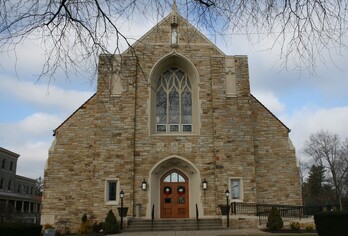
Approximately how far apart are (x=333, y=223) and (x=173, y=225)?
34.8 ft

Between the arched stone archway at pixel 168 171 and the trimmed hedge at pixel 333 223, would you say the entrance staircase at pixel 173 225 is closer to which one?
the arched stone archway at pixel 168 171

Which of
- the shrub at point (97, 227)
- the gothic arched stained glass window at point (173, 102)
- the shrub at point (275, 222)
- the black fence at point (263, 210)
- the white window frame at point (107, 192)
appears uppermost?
the gothic arched stained glass window at point (173, 102)

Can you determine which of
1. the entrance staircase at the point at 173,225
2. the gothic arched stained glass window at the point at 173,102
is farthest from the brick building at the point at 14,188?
the entrance staircase at the point at 173,225

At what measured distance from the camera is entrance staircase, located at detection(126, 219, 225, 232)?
18.8 metres

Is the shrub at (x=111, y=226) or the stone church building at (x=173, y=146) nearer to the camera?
the shrub at (x=111, y=226)

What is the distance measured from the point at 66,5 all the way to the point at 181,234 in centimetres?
1289

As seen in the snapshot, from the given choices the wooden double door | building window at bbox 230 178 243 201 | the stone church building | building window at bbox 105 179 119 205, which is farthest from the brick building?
building window at bbox 230 178 243 201

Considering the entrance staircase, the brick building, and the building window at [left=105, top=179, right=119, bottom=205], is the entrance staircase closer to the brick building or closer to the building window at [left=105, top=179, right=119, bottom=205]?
the building window at [left=105, top=179, right=119, bottom=205]

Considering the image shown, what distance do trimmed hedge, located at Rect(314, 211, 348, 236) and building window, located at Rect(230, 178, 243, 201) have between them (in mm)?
10603

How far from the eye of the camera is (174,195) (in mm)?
22078

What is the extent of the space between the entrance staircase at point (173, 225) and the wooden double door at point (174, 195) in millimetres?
1880

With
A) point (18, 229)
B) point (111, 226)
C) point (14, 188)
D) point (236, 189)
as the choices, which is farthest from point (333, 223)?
point (14, 188)

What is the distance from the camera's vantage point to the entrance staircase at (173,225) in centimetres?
1881

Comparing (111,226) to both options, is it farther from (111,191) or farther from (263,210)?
(263,210)
